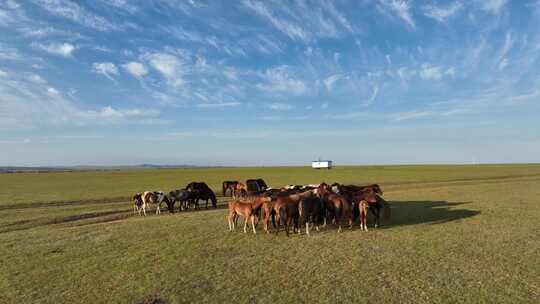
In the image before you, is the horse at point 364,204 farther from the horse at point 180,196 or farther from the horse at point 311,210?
the horse at point 180,196

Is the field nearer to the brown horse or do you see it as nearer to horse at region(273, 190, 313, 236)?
the brown horse

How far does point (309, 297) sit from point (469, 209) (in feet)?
41.9

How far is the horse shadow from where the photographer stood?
13.1 meters

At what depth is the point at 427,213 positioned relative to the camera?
49.2 feet

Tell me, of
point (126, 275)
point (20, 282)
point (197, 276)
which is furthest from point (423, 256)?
point (20, 282)

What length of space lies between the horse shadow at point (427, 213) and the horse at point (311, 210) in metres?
2.53

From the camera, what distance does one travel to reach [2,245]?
10.8 m

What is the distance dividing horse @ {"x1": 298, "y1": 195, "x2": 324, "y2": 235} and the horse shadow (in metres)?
2.53

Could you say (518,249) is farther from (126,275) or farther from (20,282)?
(20,282)

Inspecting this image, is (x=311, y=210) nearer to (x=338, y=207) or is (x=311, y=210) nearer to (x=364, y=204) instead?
(x=338, y=207)

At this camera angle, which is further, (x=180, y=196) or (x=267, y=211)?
(x=180, y=196)

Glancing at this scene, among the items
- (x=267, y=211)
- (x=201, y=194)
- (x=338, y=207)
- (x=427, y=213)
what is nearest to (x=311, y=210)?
(x=338, y=207)

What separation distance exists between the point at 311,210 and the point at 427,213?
21.3 ft

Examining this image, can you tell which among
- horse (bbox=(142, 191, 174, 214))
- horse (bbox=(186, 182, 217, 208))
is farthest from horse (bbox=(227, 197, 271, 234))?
horse (bbox=(186, 182, 217, 208))
